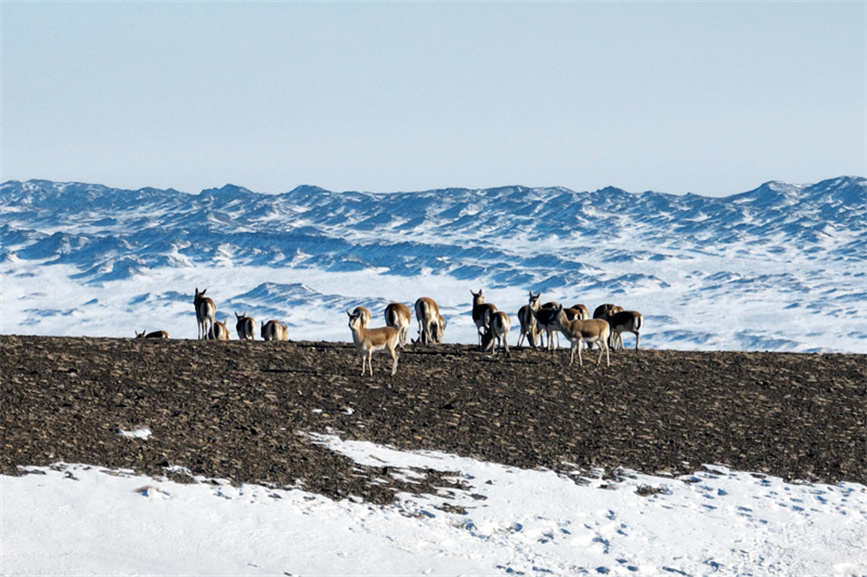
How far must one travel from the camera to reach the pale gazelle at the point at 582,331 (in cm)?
2797

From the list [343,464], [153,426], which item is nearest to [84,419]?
[153,426]

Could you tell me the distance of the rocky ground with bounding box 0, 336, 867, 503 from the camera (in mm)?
19719

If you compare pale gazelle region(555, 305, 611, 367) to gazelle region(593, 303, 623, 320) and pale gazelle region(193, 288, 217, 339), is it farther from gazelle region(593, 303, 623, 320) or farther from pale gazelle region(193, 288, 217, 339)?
pale gazelle region(193, 288, 217, 339)

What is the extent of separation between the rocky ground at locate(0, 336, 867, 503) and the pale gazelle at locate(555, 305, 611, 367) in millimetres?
532

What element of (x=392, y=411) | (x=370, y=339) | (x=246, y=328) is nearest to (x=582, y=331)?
(x=370, y=339)

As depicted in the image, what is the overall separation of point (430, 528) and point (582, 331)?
36.9 ft

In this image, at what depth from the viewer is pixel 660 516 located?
19344 mm

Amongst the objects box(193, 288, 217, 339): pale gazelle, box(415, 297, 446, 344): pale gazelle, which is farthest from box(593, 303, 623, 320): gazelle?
box(193, 288, 217, 339): pale gazelle

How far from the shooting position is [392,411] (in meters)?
23.2

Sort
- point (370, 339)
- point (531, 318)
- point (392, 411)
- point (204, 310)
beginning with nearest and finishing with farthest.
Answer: point (392, 411) < point (370, 339) < point (531, 318) < point (204, 310)

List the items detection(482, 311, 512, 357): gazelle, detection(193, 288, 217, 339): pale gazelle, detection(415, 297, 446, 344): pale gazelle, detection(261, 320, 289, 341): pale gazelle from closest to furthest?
detection(482, 311, 512, 357): gazelle, detection(415, 297, 446, 344): pale gazelle, detection(193, 288, 217, 339): pale gazelle, detection(261, 320, 289, 341): pale gazelle

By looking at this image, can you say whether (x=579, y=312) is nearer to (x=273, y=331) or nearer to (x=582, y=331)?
(x=582, y=331)

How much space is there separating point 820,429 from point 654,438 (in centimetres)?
442

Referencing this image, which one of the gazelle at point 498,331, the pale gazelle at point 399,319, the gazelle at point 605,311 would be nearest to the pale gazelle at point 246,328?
the pale gazelle at point 399,319
